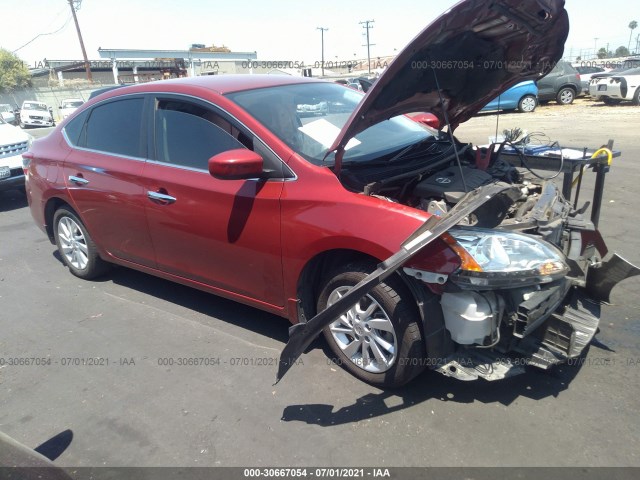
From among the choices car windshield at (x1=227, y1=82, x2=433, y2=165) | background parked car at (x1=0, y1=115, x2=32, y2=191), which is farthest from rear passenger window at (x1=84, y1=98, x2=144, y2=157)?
background parked car at (x1=0, y1=115, x2=32, y2=191)

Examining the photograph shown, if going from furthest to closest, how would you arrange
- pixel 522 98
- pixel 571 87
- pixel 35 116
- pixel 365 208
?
pixel 35 116 → pixel 571 87 → pixel 522 98 → pixel 365 208

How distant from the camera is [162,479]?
252cm

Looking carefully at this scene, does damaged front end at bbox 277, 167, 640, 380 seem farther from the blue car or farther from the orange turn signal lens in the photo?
the blue car

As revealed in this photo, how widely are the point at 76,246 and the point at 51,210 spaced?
1.55 ft

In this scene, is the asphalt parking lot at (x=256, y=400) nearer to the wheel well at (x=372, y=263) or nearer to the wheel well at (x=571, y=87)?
the wheel well at (x=372, y=263)

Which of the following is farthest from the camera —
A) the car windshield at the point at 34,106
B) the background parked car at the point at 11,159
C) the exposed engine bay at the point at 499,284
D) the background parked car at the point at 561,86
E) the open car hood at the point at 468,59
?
the car windshield at the point at 34,106

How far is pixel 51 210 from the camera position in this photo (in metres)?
5.11

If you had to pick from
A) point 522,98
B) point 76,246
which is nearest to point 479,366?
point 76,246

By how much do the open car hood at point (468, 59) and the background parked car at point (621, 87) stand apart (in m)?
17.3

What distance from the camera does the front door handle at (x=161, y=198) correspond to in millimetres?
3729

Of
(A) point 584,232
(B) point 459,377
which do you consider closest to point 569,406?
(B) point 459,377

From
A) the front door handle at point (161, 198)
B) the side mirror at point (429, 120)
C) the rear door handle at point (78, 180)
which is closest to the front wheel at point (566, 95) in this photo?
the side mirror at point (429, 120)

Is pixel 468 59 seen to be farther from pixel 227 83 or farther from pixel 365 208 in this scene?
pixel 227 83

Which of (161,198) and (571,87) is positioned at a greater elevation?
(161,198)
